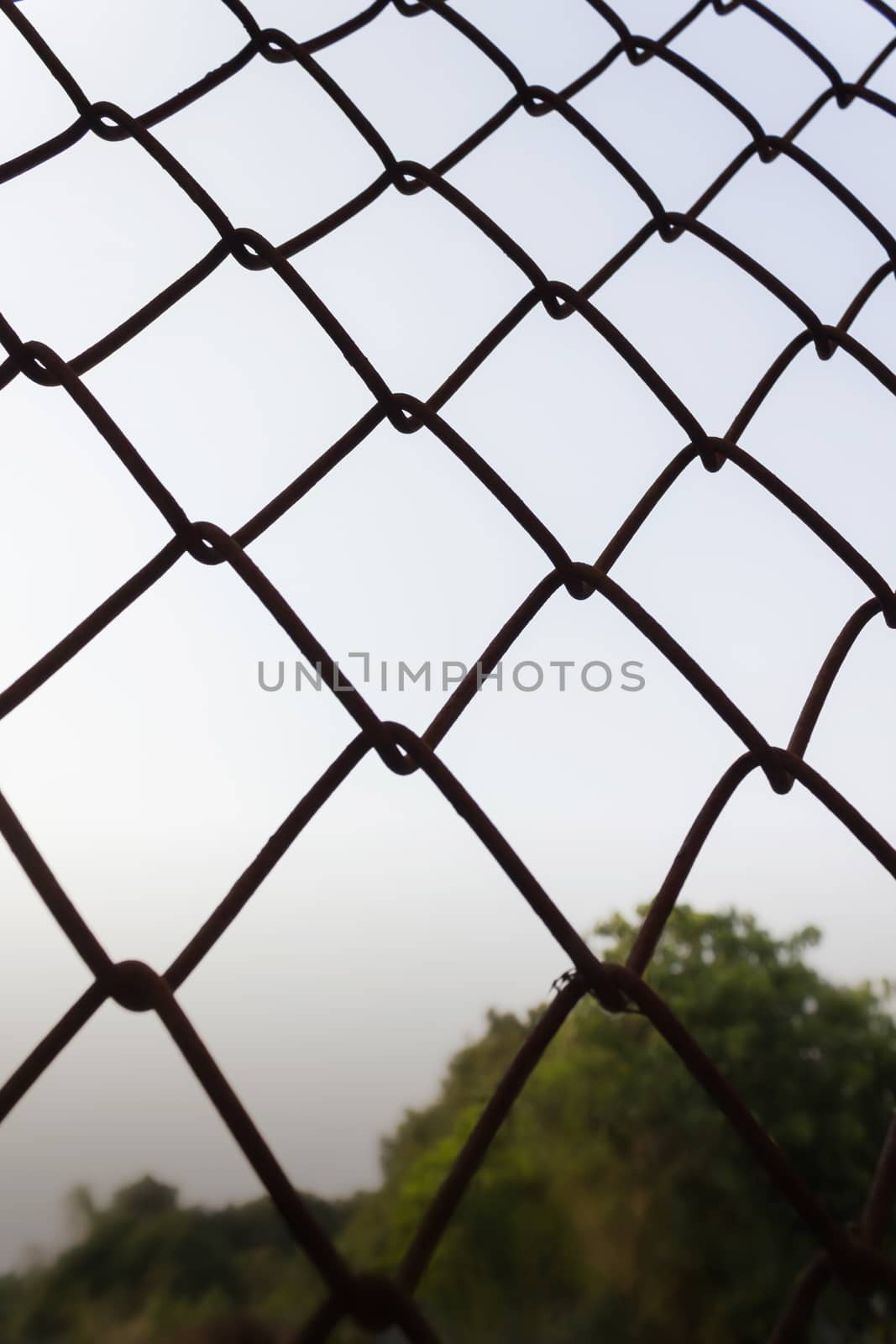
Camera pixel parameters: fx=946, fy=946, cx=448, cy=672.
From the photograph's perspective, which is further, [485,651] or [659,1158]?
[659,1158]

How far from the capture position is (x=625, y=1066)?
0.56m

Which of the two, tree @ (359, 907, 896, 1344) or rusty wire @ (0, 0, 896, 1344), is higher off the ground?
rusty wire @ (0, 0, 896, 1344)

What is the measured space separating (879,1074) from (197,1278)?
1.59ft

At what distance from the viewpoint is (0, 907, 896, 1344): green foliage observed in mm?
372

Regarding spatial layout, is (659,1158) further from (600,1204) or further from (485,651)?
(485,651)

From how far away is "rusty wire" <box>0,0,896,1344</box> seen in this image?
0.95 ft

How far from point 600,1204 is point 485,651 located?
0.33m

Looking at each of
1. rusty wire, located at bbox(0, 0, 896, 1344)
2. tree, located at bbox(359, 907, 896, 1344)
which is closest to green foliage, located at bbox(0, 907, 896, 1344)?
tree, located at bbox(359, 907, 896, 1344)

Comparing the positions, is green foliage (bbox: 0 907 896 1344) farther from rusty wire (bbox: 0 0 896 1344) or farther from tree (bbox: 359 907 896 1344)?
rusty wire (bbox: 0 0 896 1344)

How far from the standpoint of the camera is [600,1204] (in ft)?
1.70

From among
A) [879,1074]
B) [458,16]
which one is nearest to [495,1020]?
[879,1074]

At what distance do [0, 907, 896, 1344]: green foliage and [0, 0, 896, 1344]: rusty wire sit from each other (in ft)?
0.34

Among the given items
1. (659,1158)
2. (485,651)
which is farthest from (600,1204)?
(485,651)

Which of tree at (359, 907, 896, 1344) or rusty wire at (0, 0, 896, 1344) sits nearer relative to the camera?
rusty wire at (0, 0, 896, 1344)
